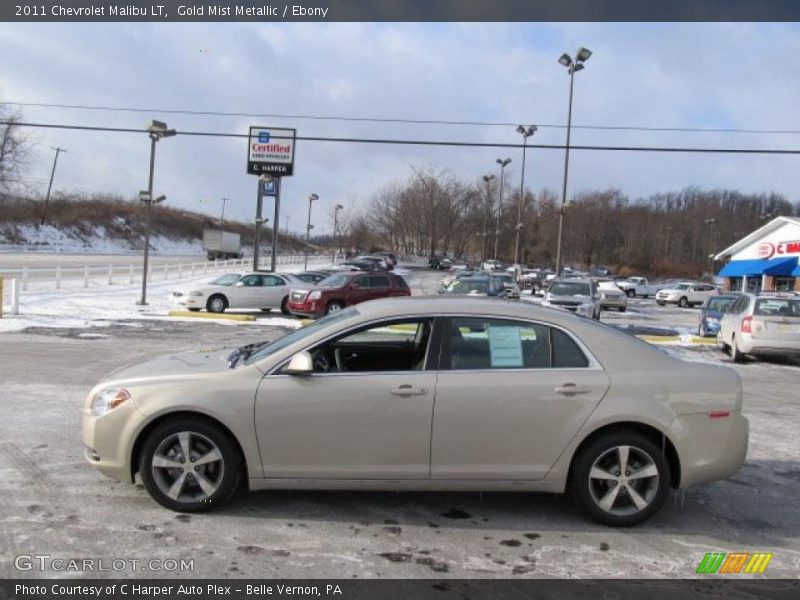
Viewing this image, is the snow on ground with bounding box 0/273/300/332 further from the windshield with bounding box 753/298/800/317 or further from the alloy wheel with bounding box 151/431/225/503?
the alloy wheel with bounding box 151/431/225/503

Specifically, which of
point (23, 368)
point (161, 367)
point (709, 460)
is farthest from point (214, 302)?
point (709, 460)

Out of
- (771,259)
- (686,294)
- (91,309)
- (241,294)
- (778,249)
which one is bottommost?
(91,309)

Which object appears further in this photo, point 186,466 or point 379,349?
point 379,349

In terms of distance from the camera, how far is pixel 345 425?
169 inches

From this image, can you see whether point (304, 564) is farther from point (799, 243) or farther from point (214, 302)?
point (799, 243)

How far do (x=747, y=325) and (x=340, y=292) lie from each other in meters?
12.4

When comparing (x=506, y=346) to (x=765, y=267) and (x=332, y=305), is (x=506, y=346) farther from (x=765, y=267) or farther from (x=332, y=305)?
(x=765, y=267)

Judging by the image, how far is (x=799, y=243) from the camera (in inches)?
1735

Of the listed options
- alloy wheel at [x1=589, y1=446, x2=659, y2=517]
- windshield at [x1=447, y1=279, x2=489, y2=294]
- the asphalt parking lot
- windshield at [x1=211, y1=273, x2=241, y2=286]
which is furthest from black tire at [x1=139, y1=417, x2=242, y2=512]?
windshield at [x1=211, y1=273, x2=241, y2=286]

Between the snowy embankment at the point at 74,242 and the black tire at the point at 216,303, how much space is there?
5413 cm
